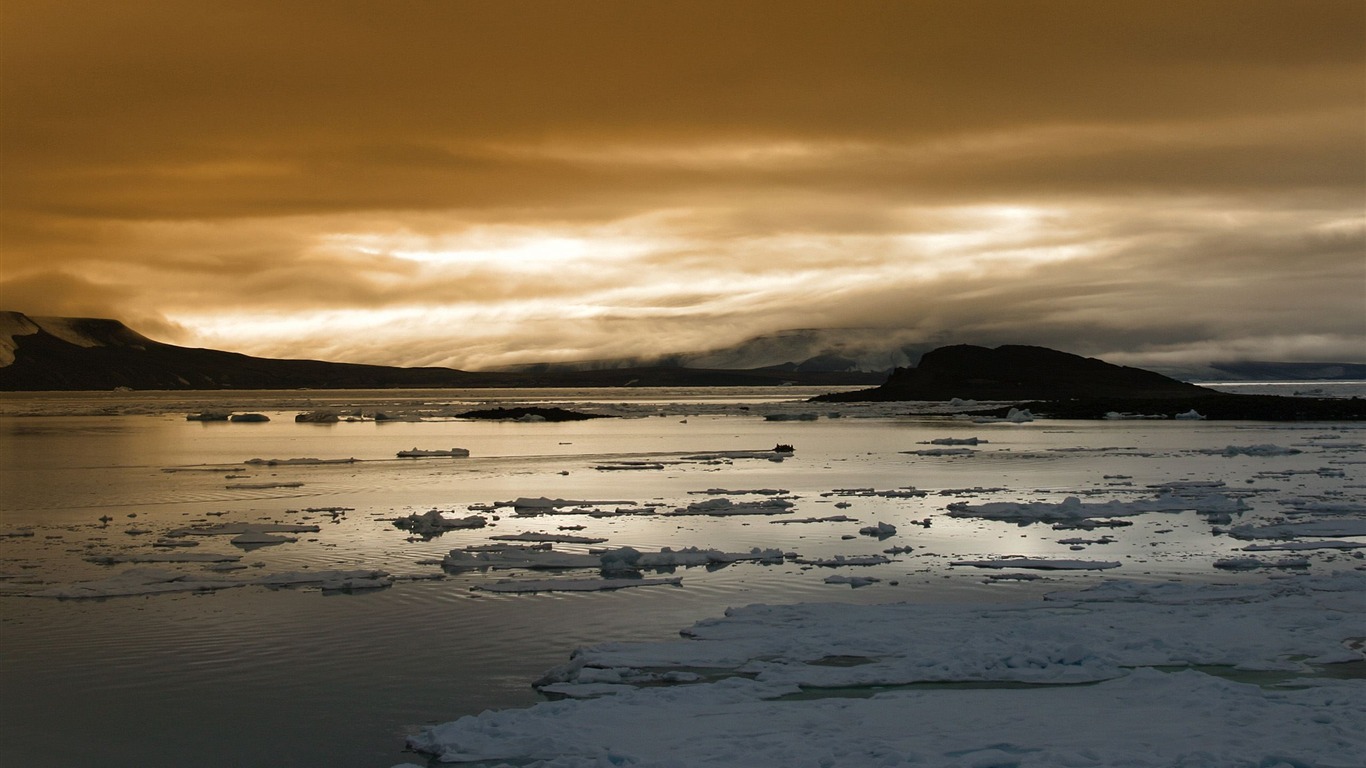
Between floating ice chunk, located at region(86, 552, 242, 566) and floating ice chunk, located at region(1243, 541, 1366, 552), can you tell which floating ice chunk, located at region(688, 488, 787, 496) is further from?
floating ice chunk, located at region(86, 552, 242, 566)

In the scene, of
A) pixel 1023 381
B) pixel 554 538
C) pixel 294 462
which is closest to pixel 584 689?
pixel 554 538

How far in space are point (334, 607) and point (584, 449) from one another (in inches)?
1261

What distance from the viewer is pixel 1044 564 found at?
51.6ft

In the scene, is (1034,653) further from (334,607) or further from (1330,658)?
(334,607)

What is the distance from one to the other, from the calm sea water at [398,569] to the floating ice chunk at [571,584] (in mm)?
379

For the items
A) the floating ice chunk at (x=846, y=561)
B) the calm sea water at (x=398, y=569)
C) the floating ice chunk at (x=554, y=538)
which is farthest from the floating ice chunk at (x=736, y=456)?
the floating ice chunk at (x=846, y=561)

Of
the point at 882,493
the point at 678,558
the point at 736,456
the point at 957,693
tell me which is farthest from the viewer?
the point at 736,456

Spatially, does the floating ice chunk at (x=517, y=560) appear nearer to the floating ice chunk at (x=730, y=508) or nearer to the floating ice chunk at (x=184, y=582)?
the floating ice chunk at (x=184, y=582)

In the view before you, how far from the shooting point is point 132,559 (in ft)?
54.6

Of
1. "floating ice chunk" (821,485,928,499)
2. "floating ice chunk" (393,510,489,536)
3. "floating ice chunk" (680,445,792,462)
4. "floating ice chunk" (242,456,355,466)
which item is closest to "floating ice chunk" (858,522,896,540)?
"floating ice chunk" (821,485,928,499)

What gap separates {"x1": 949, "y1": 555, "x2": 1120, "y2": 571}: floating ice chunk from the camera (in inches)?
613

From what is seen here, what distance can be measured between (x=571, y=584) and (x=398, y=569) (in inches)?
115

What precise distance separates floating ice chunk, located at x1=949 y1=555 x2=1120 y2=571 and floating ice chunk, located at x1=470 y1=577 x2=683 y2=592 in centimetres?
436

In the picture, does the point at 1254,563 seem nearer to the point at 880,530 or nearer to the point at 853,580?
the point at 880,530
